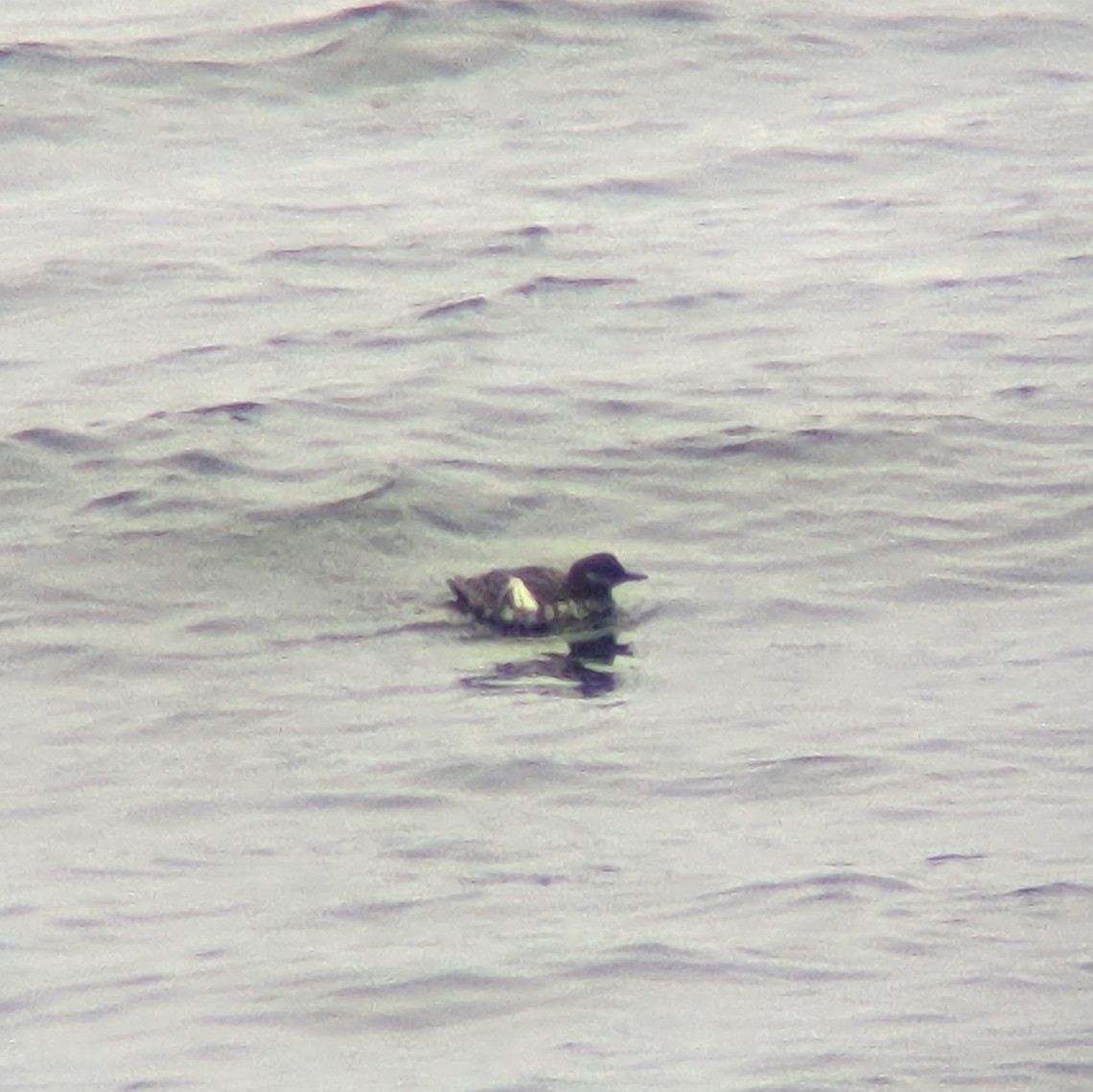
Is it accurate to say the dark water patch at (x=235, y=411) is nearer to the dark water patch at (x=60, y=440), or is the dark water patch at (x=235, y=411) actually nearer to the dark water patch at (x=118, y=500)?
the dark water patch at (x=60, y=440)

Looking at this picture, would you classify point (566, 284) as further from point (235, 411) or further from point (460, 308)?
point (235, 411)

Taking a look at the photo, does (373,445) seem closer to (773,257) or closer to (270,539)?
(270,539)

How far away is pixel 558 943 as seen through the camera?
30.1 feet

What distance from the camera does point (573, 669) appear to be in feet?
40.0

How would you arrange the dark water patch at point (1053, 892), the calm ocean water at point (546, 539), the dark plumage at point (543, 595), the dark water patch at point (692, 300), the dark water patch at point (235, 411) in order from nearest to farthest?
1. the calm ocean water at point (546, 539)
2. the dark water patch at point (1053, 892)
3. the dark plumage at point (543, 595)
4. the dark water patch at point (235, 411)
5. the dark water patch at point (692, 300)

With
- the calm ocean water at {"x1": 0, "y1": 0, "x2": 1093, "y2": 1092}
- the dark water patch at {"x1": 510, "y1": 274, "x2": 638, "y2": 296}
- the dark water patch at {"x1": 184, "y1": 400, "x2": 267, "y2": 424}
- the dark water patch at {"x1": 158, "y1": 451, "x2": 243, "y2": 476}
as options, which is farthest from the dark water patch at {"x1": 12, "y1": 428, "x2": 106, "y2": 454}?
the dark water patch at {"x1": 510, "y1": 274, "x2": 638, "y2": 296}

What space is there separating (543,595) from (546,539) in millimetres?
1473

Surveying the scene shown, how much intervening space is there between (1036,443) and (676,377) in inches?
80.7

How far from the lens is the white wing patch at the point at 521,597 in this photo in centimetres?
1233

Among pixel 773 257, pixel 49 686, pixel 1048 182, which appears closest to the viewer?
pixel 49 686

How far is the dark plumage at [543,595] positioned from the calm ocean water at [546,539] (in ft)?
0.46

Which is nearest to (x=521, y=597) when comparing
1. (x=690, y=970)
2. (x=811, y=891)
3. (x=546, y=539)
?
(x=546, y=539)

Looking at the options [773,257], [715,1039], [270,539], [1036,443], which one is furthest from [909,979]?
[773,257]

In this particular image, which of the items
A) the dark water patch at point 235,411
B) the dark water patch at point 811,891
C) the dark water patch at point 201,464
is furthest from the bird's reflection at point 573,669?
the dark water patch at point 235,411
